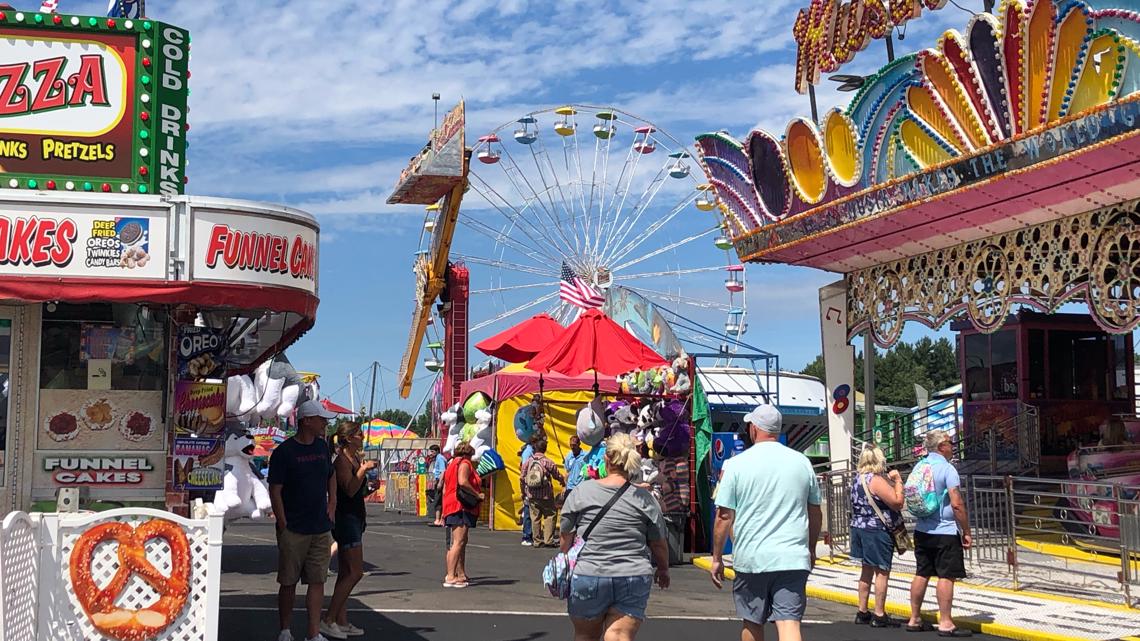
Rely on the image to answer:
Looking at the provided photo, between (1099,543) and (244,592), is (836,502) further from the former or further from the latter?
(244,592)

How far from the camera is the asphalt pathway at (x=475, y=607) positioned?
9625mm

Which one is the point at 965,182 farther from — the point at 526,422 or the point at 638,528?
the point at 526,422

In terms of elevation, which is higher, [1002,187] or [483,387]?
[1002,187]

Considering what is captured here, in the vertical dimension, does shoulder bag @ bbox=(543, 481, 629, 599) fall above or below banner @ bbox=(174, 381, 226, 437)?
below

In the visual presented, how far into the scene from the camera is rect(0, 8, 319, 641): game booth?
6.79 meters

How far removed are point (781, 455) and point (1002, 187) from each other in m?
7.42

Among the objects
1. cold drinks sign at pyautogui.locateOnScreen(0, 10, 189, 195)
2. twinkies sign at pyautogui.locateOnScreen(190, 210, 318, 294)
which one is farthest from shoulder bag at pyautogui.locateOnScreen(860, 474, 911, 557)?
cold drinks sign at pyautogui.locateOnScreen(0, 10, 189, 195)

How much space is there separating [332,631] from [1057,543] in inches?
406

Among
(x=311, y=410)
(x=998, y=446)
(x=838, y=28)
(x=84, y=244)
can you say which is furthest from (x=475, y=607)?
(x=998, y=446)

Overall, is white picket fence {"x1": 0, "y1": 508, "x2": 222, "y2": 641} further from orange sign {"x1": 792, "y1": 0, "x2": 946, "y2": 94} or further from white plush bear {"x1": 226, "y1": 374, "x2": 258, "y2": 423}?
orange sign {"x1": 792, "y1": 0, "x2": 946, "y2": 94}

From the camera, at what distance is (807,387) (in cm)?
3772

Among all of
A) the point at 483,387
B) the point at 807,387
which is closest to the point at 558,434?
the point at 483,387

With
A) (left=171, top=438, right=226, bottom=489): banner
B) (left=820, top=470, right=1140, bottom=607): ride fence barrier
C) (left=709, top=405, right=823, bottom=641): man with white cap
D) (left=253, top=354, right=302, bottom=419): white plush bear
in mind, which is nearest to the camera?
(left=709, top=405, right=823, bottom=641): man with white cap

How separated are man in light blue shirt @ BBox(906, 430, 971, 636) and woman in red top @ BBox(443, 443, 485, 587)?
443 cm
